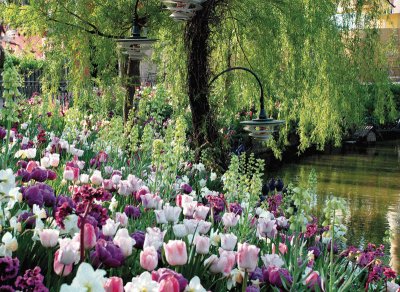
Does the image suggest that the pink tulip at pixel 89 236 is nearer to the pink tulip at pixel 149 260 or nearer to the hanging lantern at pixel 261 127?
the pink tulip at pixel 149 260

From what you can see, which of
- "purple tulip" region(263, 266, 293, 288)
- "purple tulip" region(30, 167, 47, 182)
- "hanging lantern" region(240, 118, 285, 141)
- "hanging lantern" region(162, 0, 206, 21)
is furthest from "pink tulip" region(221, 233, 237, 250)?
"hanging lantern" region(162, 0, 206, 21)

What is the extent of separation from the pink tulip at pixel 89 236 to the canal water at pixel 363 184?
6.04 meters

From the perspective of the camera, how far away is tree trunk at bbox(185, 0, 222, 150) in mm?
7297

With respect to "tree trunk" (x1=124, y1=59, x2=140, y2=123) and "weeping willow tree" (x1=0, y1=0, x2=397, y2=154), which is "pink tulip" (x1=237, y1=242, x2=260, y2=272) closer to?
"weeping willow tree" (x1=0, y1=0, x2=397, y2=154)

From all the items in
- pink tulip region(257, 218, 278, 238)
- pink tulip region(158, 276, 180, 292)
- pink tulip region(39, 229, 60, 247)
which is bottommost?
pink tulip region(257, 218, 278, 238)

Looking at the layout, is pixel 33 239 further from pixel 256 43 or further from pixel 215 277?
pixel 256 43

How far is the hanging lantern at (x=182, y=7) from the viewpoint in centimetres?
624

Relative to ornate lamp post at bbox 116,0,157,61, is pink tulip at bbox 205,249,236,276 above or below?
below

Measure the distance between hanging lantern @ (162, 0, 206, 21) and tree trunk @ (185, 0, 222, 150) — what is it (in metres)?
0.80

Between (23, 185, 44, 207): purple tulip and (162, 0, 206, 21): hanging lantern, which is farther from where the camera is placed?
(162, 0, 206, 21): hanging lantern

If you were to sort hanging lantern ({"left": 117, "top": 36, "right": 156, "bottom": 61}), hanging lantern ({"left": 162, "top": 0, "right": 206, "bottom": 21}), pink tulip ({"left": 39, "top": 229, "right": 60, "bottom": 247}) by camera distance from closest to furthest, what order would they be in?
pink tulip ({"left": 39, "top": 229, "right": 60, "bottom": 247})
hanging lantern ({"left": 162, "top": 0, "right": 206, "bottom": 21})
hanging lantern ({"left": 117, "top": 36, "right": 156, "bottom": 61})

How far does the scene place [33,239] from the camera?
7.99 ft

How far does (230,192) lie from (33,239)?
7.04ft

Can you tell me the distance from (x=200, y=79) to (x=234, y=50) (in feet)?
3.55
